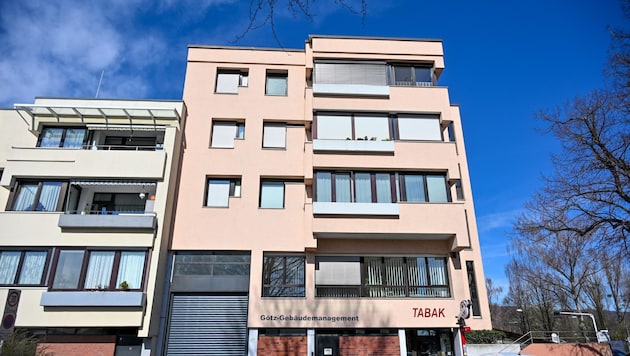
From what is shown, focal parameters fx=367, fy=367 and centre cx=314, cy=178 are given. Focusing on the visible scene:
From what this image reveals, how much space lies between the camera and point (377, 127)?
59.6 ft

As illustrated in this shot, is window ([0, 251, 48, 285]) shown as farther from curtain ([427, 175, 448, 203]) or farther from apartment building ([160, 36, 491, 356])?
curtain ([427, 175, 448, 203])

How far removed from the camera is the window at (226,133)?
61.0ft

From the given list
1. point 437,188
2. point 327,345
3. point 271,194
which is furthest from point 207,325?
point 437,188

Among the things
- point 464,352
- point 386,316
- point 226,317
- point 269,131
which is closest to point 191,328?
point 226,317

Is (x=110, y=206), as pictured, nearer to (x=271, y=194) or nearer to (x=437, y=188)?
(x=271, y=194)

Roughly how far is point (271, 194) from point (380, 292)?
6704 mm

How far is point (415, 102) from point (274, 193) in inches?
331

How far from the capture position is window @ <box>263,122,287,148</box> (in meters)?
18.7

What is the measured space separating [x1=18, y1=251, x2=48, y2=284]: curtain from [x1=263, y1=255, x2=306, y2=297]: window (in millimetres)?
8877

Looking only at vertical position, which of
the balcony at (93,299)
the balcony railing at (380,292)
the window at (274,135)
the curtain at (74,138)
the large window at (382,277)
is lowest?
the balcony at (93,299)

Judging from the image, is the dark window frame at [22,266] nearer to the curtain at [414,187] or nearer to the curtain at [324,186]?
the curtain at [324,186]

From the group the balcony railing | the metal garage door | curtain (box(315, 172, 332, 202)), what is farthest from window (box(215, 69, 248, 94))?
the balcony railing

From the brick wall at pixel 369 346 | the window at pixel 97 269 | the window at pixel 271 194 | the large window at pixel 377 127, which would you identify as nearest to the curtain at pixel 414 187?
the large window at pixel 377 127

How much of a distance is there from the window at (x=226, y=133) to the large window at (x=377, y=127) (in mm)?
4024
